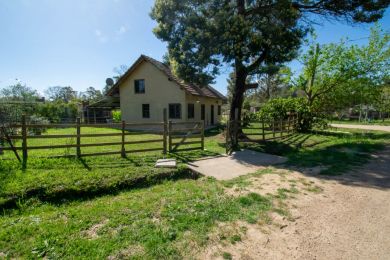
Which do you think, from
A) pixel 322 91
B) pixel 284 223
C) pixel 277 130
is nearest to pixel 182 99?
pixel 277 130

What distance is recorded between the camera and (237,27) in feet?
34.5

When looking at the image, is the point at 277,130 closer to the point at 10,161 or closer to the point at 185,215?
the point at 185,215

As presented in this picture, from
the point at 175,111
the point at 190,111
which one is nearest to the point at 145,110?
the point at 175,111

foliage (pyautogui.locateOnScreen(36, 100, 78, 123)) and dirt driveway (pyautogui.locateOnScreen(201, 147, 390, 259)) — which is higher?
foliage (pyautogui.locateOnScreen(36, 100, 78, 123))

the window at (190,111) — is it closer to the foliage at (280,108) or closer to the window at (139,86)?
the window at (139,86)

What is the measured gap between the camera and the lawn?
3178mm

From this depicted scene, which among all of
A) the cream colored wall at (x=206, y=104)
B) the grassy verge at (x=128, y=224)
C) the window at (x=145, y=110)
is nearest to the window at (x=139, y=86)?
the window at (x=145, y=110)

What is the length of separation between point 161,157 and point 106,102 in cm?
1893

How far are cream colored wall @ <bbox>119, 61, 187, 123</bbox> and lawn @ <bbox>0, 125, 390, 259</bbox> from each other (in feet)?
39.9

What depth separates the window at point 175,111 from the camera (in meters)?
19.3

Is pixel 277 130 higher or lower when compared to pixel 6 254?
higher

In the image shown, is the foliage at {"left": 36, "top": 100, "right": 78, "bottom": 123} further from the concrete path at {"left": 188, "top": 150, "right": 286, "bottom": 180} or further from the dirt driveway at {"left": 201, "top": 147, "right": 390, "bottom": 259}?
the dirt driveway at {"left": 201, "top": 147, "right": 390, "bottom": 259}

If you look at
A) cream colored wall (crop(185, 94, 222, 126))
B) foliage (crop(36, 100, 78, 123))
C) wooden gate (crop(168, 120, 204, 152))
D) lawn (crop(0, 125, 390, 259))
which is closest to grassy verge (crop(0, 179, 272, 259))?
lawn (crop(0, 125, 390, 259))

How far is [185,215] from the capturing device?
4.03m
